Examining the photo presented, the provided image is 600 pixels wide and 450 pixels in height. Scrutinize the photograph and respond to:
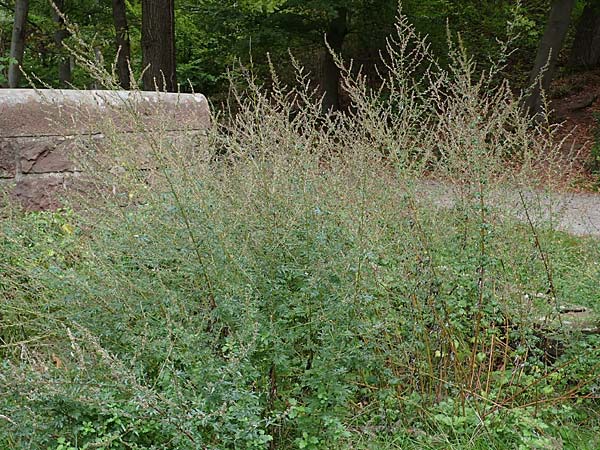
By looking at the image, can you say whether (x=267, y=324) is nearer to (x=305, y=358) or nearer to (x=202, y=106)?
(x=305, y=358)

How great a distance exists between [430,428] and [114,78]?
186 centimetres

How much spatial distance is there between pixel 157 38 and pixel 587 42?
36.9 feet

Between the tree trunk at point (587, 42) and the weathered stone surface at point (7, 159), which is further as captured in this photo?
the tree trunk at point (587, 42)

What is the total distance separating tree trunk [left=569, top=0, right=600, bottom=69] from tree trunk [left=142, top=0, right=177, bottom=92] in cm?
1085

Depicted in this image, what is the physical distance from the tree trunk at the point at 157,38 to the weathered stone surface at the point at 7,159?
173 inches

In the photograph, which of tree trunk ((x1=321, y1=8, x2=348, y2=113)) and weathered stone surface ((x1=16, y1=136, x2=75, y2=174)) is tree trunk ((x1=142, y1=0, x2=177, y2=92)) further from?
weathered stone surface ((x1=16, y1=136, x2=75, y2=174))

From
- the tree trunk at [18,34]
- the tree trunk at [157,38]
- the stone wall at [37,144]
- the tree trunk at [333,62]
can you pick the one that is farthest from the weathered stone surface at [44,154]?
the tree trunk at [333,62]

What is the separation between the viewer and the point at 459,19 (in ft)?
53.7

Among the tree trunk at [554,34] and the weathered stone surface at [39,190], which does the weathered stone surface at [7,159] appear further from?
the tree trunk at [554,34]

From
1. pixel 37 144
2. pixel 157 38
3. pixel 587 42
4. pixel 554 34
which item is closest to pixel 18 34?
pixel 157 38

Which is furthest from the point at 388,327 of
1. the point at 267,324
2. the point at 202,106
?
the point at 202,106

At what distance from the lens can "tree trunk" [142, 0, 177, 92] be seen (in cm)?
885

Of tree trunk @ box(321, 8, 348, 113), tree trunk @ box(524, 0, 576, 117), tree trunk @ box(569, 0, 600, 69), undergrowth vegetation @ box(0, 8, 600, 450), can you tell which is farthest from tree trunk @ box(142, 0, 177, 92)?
tree trunk @ box(569, 0, 600, 69)

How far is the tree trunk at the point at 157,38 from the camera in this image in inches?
348
